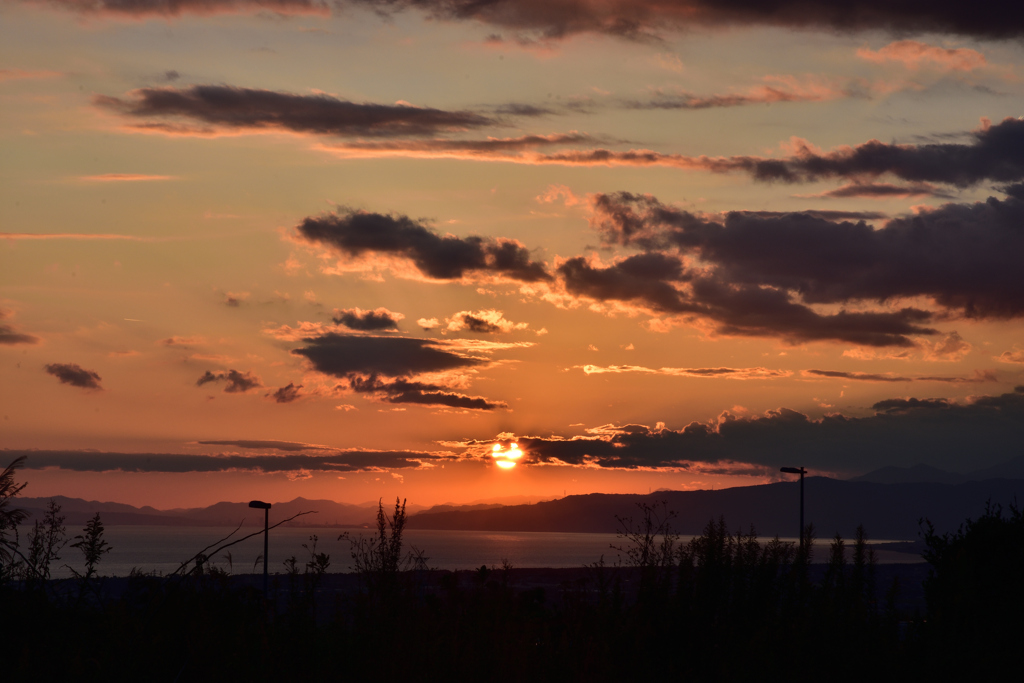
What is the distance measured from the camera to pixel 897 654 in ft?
34.8

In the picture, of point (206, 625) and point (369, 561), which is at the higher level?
point (369, 561)

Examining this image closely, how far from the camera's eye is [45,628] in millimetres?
9586

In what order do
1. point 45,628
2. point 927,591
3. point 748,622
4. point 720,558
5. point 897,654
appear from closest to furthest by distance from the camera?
1. point 45,628
2. point 897,654
3. point 748,622
4. point 720,558
5. point 927,591

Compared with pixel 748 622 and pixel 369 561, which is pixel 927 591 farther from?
pixel 369 561

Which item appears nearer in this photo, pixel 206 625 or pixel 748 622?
pixel 206 625

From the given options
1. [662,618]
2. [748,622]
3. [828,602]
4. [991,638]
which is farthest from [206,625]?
[991,638]

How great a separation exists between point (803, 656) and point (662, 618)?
1.96 m

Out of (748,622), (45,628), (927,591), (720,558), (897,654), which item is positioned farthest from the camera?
(927,591)

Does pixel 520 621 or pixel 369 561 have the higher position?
pixel 369 561

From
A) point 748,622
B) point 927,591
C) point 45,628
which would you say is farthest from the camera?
point 927,591

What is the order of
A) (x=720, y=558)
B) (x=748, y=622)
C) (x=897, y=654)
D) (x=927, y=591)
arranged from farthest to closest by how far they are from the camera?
(x=927, y=591), (x=720, y=558), (x=748, y=622), (x=897, y=654)

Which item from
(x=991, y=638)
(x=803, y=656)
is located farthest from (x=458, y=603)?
(x=991, y=638)

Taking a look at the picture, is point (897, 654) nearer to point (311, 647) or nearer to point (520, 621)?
point (520, 621)

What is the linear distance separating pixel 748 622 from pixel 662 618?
43.7 inches
